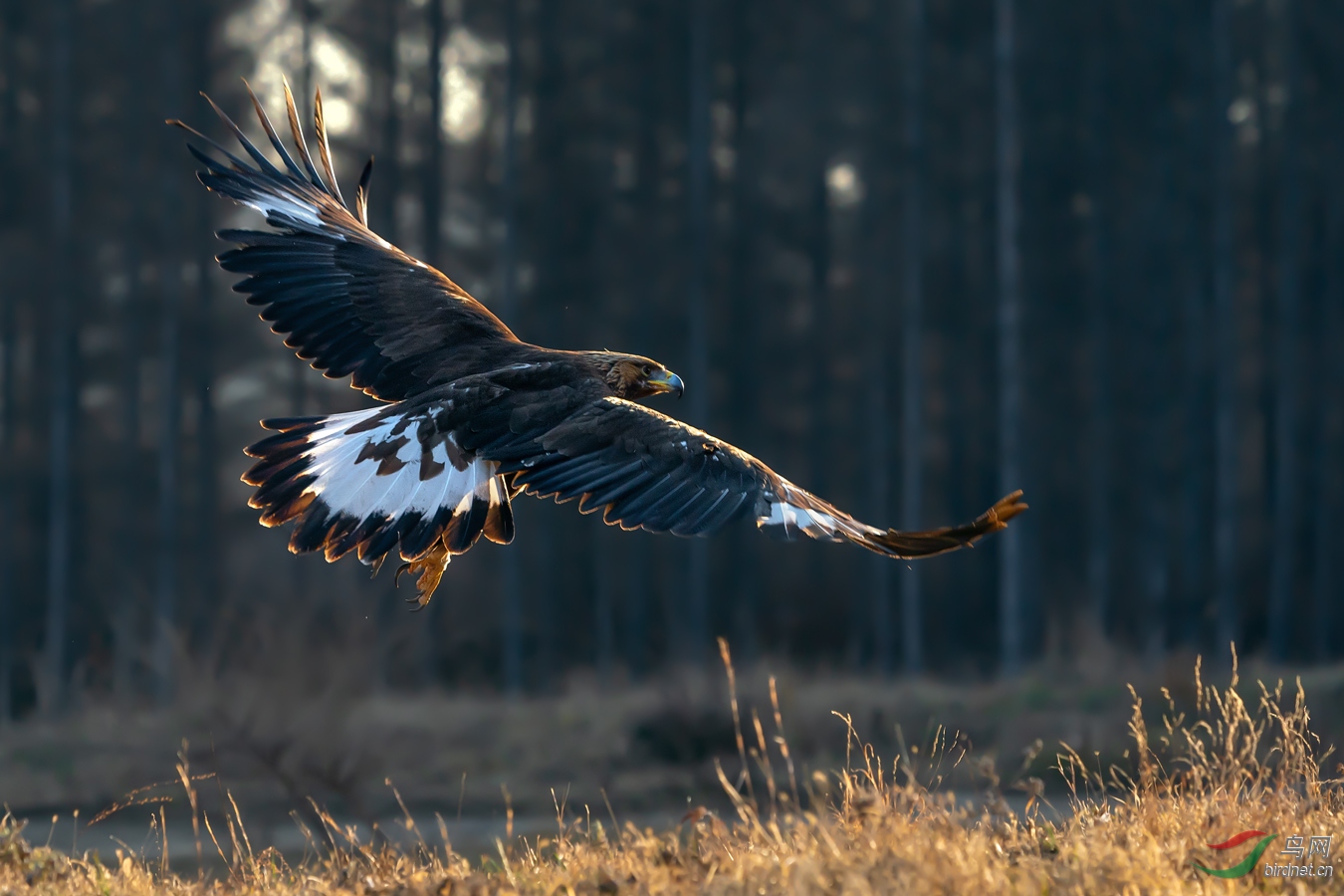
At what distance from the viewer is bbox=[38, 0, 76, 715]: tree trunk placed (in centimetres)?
2073

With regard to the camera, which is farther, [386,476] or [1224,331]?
[1224,331]

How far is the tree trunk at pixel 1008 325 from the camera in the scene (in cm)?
2116

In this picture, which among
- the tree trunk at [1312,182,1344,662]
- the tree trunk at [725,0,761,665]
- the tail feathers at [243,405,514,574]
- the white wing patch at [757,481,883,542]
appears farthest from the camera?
the tree trunk at [1312,182,1344,662]

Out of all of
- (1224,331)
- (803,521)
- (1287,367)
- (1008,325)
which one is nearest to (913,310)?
(1008,325)

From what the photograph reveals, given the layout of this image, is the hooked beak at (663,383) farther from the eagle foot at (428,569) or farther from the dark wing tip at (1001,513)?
the dark wing tip at (1001,513)

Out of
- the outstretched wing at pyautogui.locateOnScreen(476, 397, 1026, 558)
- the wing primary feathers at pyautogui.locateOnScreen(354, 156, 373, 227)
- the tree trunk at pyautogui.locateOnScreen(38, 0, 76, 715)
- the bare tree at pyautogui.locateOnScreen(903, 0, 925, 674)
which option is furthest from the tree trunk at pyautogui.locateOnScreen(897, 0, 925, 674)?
the outstretched wing at pyautogui.locateOnScreen(476, 397, 1026, 558)

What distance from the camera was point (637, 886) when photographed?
443cm

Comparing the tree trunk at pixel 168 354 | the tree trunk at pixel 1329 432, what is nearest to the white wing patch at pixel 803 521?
the tree trunk at pixel 168 354

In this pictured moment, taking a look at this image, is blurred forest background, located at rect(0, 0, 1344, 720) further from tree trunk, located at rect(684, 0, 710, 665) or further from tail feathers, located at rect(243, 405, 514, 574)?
tail feathers, located at rect(243, 405, 514, 574)

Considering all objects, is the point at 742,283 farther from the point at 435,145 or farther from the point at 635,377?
the point at 635,377

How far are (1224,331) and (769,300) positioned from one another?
6.86 metres

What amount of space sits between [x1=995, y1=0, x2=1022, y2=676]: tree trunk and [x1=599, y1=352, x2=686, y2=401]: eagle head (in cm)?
1470

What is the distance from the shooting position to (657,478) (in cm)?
564

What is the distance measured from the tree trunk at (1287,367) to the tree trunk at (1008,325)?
155 inches
